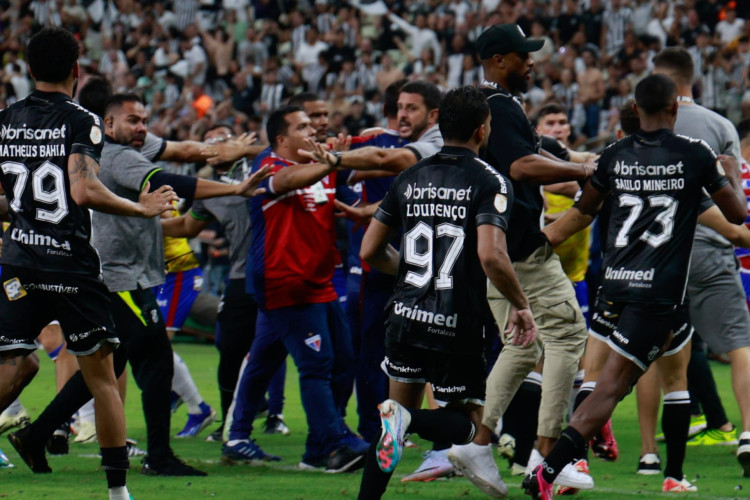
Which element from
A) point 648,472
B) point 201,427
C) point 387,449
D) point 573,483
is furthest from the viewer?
point 201,427

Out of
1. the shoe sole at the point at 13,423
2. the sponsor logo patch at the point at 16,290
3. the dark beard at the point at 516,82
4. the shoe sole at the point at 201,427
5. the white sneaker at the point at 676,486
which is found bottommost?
the shoe sole at the point at 201,427

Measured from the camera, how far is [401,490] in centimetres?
686

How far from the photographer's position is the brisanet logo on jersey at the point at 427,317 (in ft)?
18.5

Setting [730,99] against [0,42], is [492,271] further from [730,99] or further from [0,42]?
[0,42]

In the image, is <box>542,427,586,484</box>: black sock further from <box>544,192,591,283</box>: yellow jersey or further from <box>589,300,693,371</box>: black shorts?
<box>544,192,591,283</box>: yellow jersey

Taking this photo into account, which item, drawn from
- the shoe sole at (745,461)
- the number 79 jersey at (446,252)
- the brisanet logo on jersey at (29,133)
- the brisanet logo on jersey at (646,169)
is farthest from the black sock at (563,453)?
the brisanet logo on jersey at (29,133)

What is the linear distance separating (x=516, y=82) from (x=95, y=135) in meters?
2.51

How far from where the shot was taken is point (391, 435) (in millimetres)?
5383

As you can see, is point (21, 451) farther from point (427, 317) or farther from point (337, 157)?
point (427, 317)

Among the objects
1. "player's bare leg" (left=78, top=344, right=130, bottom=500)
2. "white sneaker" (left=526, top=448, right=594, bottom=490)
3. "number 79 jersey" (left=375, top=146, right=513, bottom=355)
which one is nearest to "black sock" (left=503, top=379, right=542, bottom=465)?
"white sneaker" (left=526, top=448, right=594, bottom=490)

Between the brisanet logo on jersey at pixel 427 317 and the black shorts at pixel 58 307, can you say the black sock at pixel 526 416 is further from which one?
the black shorts at pixel 58 307

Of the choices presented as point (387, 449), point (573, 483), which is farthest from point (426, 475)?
point (387, 449)

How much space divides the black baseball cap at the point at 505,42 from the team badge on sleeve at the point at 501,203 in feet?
4.84

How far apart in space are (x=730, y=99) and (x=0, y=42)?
747 inches
